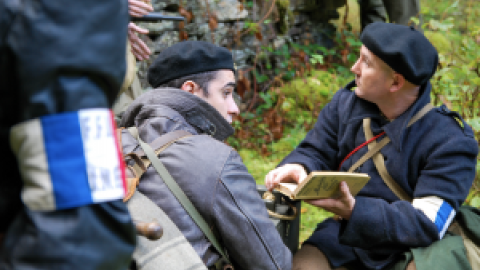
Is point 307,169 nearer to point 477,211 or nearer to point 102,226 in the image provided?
point 477,211

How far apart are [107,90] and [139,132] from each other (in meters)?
0.93

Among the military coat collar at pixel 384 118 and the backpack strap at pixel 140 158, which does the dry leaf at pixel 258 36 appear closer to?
the military coat collar at pixel 384 118

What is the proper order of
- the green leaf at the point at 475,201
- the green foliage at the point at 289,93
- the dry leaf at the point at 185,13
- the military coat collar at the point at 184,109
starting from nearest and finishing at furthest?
the military coat collar at the point at 184,109 → the green leaf at the point at 475,201 → the dry leaf at the point at 185,13 → the green foliage at the point at 289,93

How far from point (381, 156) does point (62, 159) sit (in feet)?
5.69

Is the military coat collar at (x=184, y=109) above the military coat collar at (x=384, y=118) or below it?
above

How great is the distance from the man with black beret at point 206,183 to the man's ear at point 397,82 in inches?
36.4

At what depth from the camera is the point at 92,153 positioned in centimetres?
Answer: 64

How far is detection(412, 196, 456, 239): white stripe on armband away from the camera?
1722mm

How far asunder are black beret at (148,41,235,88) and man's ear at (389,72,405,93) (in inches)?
36.1

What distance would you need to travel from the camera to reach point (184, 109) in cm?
164

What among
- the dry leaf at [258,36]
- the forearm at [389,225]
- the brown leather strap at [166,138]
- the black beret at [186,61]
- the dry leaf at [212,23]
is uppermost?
the black beret at [186,61]

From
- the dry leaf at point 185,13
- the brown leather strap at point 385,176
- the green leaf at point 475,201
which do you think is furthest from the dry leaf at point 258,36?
the brown leather strap at point 385,176

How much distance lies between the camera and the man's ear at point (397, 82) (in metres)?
1.86

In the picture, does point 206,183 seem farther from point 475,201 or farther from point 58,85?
point 475,201
